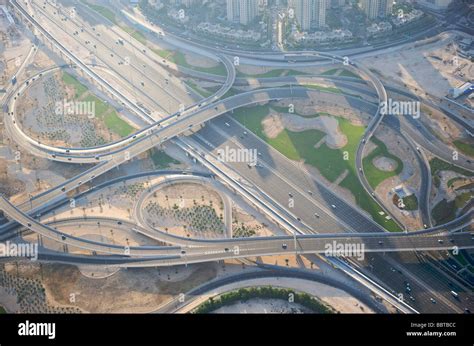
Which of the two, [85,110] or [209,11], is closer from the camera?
[85,110]

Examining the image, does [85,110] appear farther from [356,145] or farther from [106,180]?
[356,145]

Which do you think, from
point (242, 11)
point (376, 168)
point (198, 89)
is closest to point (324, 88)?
point (198, 89)

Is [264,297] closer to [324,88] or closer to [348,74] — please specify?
[324,88]

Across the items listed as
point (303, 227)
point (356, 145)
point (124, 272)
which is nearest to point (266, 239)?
point (303, 227)

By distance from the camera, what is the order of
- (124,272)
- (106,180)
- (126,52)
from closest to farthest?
(124,272) < (106,180) < (126,52)

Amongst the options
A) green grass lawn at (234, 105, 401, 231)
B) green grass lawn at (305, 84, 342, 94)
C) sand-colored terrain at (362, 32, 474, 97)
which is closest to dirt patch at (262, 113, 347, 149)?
green grass lawn at (234, 105, 401, 231)

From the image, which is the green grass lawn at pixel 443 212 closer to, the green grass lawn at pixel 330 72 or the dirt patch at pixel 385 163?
the dirt patch at pixel 385 163
